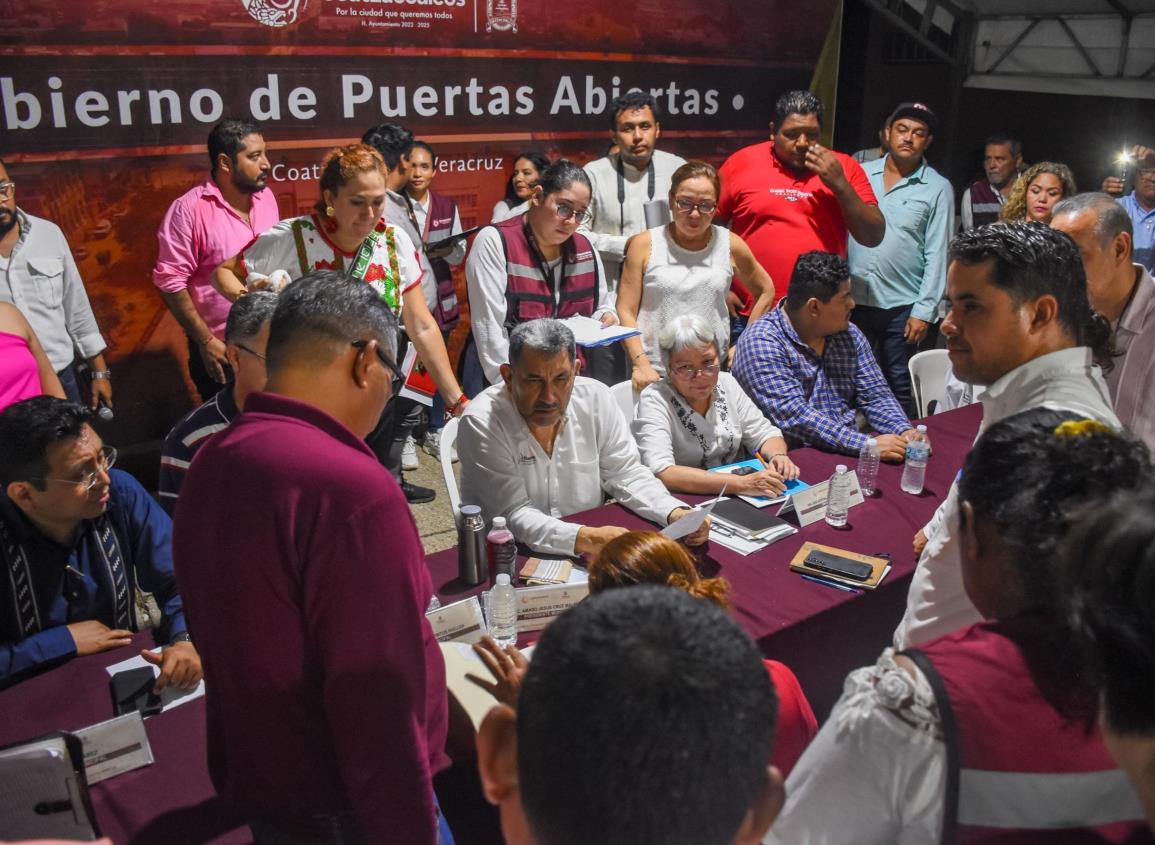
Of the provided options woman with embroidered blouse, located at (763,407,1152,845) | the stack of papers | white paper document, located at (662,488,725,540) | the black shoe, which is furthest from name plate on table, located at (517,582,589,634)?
the black shoe

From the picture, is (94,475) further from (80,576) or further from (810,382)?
(810,382)

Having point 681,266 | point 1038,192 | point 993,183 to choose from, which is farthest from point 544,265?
point 993,183

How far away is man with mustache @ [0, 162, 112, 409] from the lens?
3.33 metres

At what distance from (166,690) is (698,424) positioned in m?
1.81

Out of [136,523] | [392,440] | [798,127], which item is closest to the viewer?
[136,523]

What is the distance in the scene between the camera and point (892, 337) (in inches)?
182

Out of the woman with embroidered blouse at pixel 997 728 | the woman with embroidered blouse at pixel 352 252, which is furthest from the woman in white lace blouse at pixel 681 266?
the woman with embroidered blouse at pixel 997 728

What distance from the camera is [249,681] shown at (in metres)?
1.20

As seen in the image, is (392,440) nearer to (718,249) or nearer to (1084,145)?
(718,249)

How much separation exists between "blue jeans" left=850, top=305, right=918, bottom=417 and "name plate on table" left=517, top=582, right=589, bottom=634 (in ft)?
9.90

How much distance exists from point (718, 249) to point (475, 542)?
6.64 feet

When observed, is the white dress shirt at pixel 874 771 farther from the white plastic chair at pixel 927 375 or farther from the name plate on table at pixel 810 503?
the white plastic chair at pixel 927 375

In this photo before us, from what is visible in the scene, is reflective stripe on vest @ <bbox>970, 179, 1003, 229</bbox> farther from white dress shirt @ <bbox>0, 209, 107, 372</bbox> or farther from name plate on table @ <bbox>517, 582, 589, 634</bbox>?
white dress shirt @ <bbox>0, 209, 107, 372</bbox>

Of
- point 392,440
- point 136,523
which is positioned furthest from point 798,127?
point 136,523
